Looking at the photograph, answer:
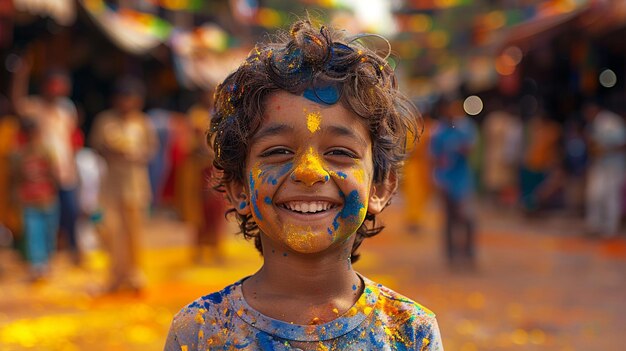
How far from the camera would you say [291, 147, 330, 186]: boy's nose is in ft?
5.42

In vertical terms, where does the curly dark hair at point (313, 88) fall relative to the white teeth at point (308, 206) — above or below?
above

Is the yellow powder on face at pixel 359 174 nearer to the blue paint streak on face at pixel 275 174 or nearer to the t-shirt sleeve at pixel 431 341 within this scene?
the blue paint streak on face at pixel 275 174

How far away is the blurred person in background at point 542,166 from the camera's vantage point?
43.2 feet

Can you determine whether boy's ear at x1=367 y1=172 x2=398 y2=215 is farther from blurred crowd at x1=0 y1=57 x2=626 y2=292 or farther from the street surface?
the street surface

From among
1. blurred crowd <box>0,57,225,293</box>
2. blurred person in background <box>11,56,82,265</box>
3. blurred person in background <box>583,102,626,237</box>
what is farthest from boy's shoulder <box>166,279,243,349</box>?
blurred person in background <box>583,102,626,237</box>

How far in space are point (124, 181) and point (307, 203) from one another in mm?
5134

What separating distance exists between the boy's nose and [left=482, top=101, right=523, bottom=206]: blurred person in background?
13.6 metres

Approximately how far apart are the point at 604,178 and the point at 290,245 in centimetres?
1005

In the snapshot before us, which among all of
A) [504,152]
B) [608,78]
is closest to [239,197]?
[504,152]

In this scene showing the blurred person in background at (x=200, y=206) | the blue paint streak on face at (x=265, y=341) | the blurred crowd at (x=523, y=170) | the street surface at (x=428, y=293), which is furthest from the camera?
the blurred person in background at (x=200, y=206)

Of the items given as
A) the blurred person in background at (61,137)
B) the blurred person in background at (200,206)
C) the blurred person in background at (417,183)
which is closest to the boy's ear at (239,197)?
the blurred person in background at (61,137)

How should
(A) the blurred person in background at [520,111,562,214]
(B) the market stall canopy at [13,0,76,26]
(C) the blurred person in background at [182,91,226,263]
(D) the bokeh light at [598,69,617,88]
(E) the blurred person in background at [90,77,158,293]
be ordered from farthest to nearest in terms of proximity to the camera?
(D) the bokeh light at [598,69,617,88]
(A) the blurred person in background at [520,111,562,214]
(C) the blurred person in background at [182,91,226,263]
(B) the market stall canopy at [13,0,76,26]
(E) the blurred person in background at [90,77,158,293]

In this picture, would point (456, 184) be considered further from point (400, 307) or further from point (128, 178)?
point (400, 307)

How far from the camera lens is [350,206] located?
174 cm
